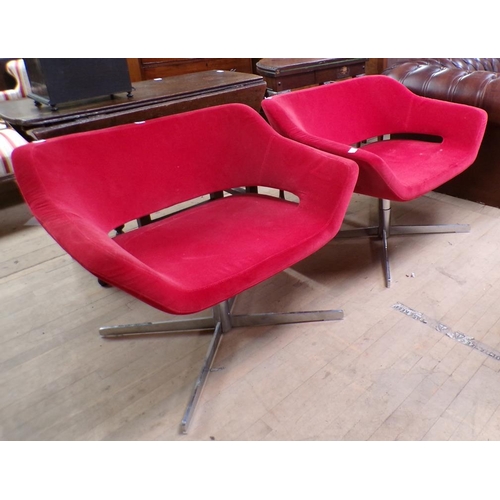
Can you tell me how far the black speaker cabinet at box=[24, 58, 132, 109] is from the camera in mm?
1683

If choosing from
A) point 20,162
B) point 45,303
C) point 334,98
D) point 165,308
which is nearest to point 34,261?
point 45,303

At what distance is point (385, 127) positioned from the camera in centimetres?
232

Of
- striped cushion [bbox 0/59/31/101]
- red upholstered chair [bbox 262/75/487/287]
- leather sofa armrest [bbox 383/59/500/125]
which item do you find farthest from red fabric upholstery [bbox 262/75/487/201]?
striped cushion [bbox 0/59/31/101]

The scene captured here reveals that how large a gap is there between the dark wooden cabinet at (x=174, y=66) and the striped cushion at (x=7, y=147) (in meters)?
1.26

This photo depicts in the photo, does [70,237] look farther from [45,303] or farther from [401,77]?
[401,77]

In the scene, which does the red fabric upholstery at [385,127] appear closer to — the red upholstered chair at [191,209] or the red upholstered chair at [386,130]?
the red upholstered chair at [386,130]

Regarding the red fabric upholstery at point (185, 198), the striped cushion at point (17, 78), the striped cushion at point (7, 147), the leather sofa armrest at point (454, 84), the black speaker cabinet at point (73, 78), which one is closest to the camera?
the red fabric upholstery at point (185, 198)

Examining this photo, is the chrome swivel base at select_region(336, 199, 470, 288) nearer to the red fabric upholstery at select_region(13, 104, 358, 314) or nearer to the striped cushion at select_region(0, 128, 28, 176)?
the red fabric upholstery at select_region(13, 104, 358, 314)

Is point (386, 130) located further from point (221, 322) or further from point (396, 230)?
point (221, 322)

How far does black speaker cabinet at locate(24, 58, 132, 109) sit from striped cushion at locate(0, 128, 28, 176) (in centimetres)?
81

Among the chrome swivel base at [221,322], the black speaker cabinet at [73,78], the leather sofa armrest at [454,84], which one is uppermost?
the black speaker cabinet at [73,78]

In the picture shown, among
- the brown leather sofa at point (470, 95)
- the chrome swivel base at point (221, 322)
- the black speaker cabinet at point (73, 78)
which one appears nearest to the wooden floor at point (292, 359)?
the chrome swivel base at point (221, 322)

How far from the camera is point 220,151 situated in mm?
1755

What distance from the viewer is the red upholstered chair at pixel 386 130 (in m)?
1.79
